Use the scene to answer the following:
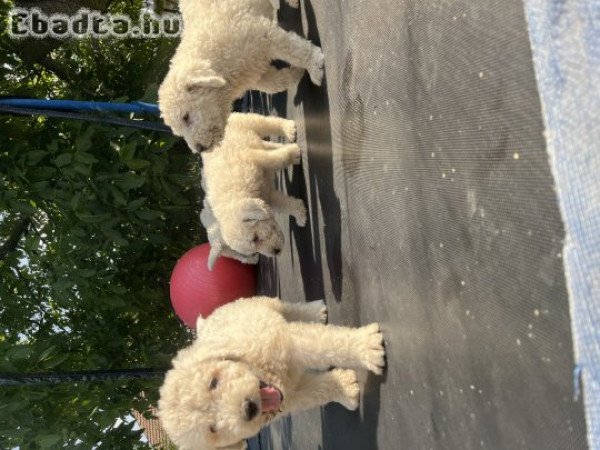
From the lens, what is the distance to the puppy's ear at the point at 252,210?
9.17ft

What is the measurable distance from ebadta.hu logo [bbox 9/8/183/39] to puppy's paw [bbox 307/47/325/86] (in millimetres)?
3366

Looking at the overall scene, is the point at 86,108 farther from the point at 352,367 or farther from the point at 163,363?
the point at 352,367

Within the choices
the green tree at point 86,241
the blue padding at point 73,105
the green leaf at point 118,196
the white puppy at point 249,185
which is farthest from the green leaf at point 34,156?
the white puppy at point 249,185

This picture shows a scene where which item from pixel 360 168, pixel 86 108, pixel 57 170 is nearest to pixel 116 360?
pixel 57 170

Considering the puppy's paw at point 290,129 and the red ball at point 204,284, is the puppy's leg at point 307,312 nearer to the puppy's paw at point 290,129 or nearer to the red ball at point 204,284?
the puppy's paw at point 290,129

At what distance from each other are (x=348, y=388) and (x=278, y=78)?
1.63 m

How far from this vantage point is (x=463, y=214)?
151 cm

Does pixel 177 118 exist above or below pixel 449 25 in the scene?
above

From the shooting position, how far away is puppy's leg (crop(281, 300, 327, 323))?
9.51 ft

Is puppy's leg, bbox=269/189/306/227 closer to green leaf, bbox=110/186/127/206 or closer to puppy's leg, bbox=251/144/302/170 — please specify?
puppy's leg, bbox=251/144/302/170

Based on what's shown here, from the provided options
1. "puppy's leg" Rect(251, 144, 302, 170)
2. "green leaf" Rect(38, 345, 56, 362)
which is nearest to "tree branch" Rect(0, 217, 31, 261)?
"green leaf" Rect(38, 345, 56, 362)

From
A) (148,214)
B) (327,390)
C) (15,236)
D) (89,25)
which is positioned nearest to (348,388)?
(327,390)

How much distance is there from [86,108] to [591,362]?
157 inches

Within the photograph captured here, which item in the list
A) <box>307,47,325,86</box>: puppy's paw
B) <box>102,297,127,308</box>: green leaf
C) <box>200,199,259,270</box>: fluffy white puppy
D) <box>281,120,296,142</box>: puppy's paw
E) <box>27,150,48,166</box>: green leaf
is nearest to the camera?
<box>307,47,325,86</box>: puppy's paw
